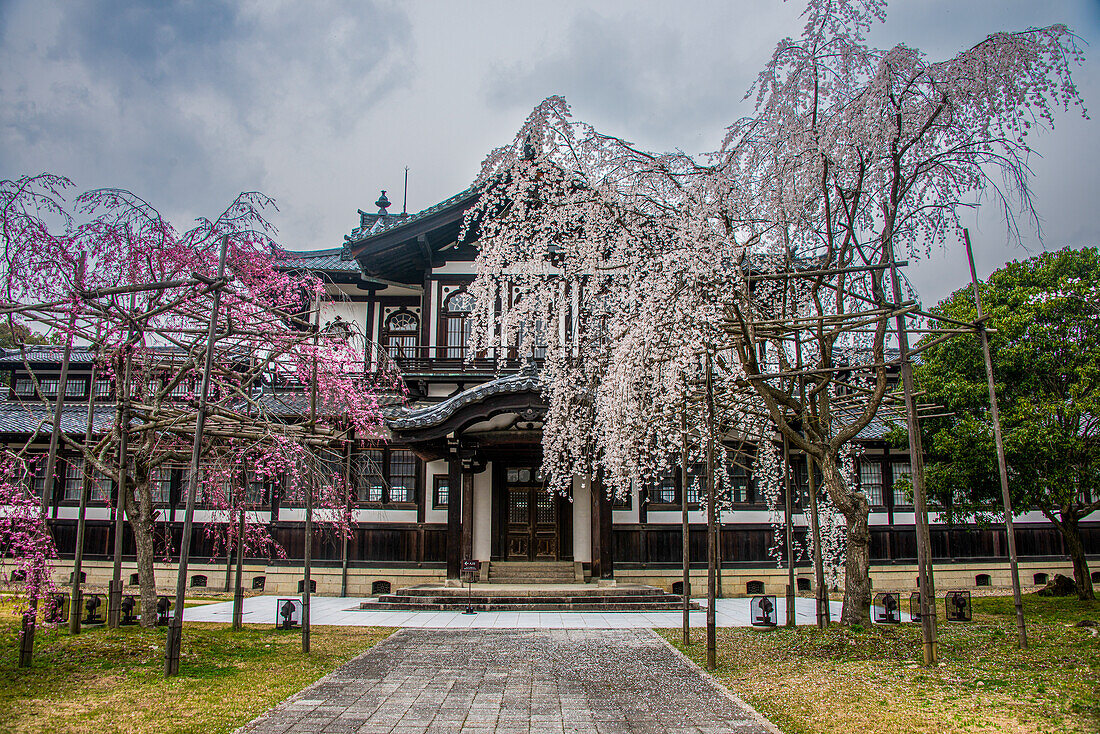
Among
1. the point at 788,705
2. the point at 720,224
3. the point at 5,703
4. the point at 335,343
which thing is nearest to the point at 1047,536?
the point at 720,224

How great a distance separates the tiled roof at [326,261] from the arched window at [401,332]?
1847mm

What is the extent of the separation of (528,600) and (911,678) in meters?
9.18

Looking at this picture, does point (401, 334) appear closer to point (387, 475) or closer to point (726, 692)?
point (387, 475)

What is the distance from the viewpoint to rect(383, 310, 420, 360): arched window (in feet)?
65.2

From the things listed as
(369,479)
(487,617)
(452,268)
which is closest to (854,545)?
(487,617)

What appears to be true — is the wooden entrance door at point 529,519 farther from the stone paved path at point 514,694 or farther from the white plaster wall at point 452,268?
the stone paved path at point 514,694

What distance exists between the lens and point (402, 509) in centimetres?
1847

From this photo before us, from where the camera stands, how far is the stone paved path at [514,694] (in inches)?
249

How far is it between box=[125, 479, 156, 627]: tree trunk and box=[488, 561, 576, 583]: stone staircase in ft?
26.1

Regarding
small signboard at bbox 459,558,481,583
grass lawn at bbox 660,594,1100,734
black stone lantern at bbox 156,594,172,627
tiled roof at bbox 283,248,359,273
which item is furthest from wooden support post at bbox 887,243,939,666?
tiled roof at bbox 283,248,359,273

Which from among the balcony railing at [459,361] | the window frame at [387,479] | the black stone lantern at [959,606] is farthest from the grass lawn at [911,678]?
the window frame at [387,479]

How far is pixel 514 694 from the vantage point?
7555 millimetres

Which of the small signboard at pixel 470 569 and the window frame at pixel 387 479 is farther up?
the window frame at pixel 387 479

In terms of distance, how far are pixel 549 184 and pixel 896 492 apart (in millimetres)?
14841
